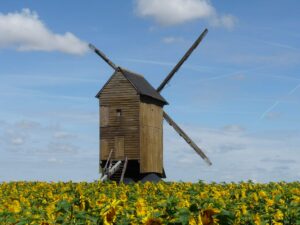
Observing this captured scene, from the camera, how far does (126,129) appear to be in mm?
33750

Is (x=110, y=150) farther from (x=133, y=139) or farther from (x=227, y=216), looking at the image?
(x=227, y=216)

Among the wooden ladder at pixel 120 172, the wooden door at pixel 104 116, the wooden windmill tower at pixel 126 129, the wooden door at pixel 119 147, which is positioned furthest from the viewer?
the wooden door at pixel 104 116

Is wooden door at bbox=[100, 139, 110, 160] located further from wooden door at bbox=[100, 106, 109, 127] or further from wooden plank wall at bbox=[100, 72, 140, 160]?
wooden door at bbox=[100, 106, 109, 127]

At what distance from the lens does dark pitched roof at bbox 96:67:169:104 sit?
113ft

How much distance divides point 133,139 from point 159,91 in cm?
750

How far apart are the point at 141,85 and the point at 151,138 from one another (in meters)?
3.40

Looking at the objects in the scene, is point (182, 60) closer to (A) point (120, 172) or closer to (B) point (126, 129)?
(B) point (126, 129)

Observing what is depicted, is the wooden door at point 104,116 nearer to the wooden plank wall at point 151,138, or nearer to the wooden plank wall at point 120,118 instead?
the wooden plank wall at point 120,118

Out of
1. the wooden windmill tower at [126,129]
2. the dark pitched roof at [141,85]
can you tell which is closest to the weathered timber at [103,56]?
the dark pitched roof at [141,85]

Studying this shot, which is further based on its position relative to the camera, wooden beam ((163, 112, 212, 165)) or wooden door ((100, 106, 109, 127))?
wooden beam ((163, 112, 212, 165))

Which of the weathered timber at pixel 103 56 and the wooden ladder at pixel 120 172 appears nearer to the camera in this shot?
the wooden ladder at pixel 120 172

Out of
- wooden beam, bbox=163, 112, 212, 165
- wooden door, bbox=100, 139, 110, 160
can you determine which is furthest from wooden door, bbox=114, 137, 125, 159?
wooden beam, bbox=163, 112, 212, 165

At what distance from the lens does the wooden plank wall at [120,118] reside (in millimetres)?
33594

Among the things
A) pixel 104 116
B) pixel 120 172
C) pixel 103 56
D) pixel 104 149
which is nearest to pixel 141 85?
pixel 104 116
